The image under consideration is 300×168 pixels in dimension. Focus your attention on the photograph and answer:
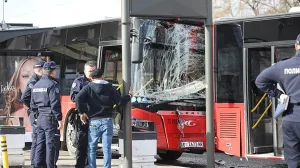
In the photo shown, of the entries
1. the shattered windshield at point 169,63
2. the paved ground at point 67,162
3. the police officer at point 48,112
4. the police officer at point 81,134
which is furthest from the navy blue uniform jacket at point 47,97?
the shattered windshield at point 169,63

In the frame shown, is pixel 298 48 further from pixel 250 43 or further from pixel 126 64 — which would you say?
pixel 250 43

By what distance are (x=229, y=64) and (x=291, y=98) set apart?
5388 millimetres

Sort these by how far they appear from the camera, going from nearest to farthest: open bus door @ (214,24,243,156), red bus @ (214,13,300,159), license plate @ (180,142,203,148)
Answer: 1. red bus @ (214,13,300,159)
2. open bus door @ (214,24,243,156)
3. license plate @ (180,142,203,148)

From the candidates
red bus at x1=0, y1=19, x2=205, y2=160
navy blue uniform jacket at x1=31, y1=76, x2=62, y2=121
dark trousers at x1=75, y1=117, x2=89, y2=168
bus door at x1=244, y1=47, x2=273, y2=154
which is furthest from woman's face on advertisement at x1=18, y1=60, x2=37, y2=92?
bus door at x1=244, y1=47, x2=273, y2=154

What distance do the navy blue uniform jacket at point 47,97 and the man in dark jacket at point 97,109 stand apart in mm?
531

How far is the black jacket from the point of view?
8414mm

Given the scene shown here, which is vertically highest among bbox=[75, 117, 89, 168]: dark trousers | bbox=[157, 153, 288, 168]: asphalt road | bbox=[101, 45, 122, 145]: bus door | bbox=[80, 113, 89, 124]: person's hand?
bbox=[101, 45, 122, 145]: bus door

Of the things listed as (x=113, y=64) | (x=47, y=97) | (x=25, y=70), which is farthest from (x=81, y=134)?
(x=25, y=70)

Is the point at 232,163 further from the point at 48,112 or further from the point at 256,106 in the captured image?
the point at 48,112

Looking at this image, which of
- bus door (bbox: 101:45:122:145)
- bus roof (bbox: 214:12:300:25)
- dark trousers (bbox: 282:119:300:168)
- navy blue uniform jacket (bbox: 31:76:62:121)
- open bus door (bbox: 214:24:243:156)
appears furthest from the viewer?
bus door (bbox: 101:45:122:145)

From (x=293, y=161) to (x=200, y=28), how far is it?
21.0 feet

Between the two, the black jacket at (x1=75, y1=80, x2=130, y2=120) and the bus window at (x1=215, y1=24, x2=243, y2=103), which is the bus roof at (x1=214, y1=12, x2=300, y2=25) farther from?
the black jacket at (x1=75, y1=80, x2=130, y2=120)

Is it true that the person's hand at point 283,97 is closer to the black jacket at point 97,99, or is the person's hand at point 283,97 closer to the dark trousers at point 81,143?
the black jacket at point 97,99

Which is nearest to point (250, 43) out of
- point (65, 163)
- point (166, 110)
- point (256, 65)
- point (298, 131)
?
point (256, 65)
